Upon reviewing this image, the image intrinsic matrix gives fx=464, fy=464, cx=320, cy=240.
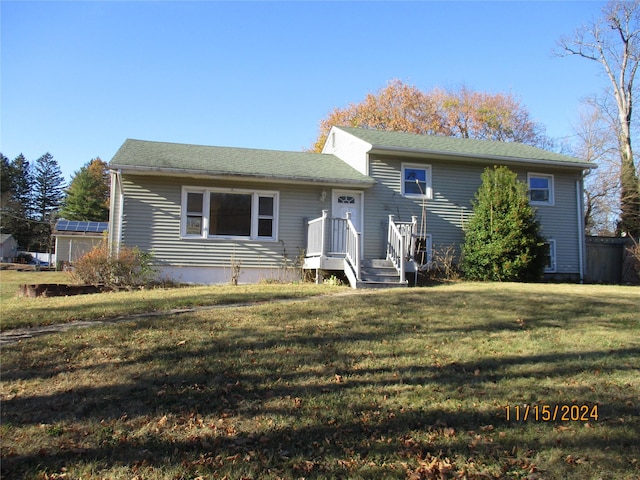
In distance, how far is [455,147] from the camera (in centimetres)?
1566

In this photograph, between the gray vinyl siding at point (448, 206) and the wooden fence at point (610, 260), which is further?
the wooden fence at point (610, 260)

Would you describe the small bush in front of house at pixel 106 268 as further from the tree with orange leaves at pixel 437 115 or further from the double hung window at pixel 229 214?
the tree with orange leaves at pixel 437 115

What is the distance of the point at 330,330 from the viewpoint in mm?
6082

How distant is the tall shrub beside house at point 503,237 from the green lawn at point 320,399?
21.0ft

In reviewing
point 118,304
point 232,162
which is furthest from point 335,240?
point 118,304

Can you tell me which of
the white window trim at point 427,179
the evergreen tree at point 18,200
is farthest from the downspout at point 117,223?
the evergreen tree at point 18,200

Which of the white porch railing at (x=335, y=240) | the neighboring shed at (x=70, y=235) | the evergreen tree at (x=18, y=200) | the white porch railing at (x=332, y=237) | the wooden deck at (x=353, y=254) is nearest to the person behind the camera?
the wooden deck at (x=353, y=254)

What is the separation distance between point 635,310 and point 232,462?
24.7ft

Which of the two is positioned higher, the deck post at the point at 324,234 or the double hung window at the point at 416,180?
the double hung window at the point at 416,180

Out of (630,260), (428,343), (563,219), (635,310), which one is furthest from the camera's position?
(630,260)

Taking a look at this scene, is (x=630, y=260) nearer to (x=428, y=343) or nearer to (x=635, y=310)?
(x=635, y=310)

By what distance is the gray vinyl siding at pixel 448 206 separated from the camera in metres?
14.3

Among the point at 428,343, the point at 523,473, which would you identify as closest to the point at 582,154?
the point at 428,343

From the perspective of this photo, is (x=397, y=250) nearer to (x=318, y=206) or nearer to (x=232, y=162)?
(x=318, y=206)
